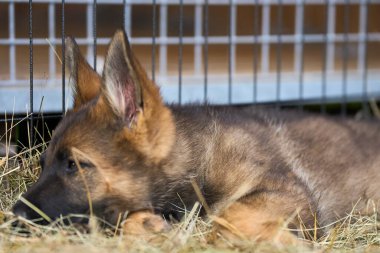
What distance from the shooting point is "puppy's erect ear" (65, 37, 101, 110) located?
4.91m

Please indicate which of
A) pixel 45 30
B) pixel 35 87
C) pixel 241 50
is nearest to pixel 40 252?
pixel 35 87

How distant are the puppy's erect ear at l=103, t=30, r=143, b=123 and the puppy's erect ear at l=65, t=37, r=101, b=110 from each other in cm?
Result: 49

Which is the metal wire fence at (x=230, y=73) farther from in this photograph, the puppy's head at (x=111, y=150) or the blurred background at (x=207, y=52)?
the puppy's head at (x=111, y=150)

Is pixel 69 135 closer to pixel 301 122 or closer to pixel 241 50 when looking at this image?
pixel 301 122

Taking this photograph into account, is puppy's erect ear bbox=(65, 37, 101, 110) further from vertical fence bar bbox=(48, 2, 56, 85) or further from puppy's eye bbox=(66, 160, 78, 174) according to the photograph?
vertical fence bar bbox=(48, 2, 56, 85)

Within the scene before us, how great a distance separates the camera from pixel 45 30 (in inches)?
331

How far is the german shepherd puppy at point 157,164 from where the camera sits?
4.33 meters

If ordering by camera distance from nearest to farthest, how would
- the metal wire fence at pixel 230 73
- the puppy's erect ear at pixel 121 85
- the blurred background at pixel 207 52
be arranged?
the puppy's erect ear at pixel 121 85 < the blurred background at pixel 207 52 < the metal wire fence at pixel 230 73

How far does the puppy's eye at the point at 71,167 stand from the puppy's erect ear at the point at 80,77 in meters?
0.61

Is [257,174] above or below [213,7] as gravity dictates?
below

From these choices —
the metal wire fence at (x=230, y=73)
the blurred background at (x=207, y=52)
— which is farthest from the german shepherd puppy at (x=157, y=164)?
the metal wire fence at (x=230, y=73)

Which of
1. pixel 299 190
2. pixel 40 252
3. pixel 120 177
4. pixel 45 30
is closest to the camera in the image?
pixel 40 252

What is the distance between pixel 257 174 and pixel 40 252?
1.53 meters

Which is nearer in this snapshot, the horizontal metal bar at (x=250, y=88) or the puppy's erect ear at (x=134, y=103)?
the puppy's erect ear at (x=134, y=103)
